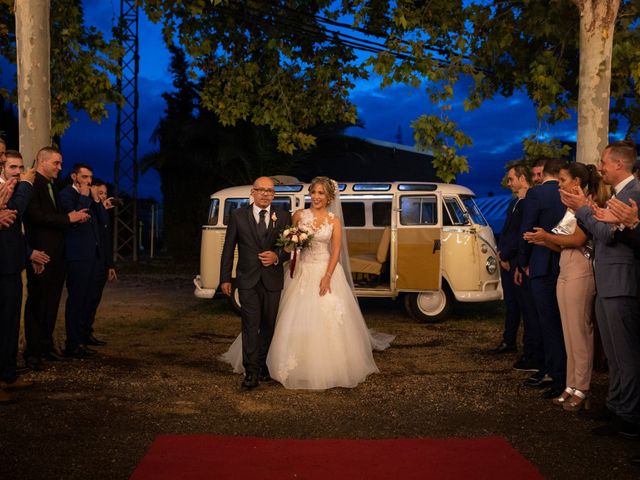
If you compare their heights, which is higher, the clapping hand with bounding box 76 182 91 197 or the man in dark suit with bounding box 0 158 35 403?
the clapping hand with bounding box 76 182 91 197

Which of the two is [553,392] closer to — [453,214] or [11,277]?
[11,277]

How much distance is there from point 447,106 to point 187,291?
9.20 meters

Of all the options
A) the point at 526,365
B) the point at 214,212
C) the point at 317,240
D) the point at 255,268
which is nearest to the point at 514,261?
the point at 526,365

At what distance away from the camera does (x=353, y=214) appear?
14594 millimetres

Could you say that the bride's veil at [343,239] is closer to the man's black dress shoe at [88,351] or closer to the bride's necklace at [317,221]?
the bride's necklace at [317,221]

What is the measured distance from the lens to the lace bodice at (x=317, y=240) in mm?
8203

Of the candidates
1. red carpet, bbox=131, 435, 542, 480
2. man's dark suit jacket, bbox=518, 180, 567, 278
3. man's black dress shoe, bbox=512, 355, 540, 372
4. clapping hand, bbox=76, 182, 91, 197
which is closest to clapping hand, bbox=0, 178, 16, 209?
red carpet, bbox=131, 435, 542, 480

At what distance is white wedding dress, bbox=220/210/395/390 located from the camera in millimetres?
7773

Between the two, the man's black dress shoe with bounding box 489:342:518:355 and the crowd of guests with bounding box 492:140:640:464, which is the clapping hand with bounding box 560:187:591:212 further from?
the man's black dress shoe with bounding box 489:342:518:355

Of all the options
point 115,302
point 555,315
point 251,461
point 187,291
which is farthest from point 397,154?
point 251,461

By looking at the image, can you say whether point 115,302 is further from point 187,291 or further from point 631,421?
point 631,421

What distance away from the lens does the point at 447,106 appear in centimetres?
1224

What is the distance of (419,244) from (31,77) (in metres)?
7.01

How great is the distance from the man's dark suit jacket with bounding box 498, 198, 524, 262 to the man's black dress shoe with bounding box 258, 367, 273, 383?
3396mm
